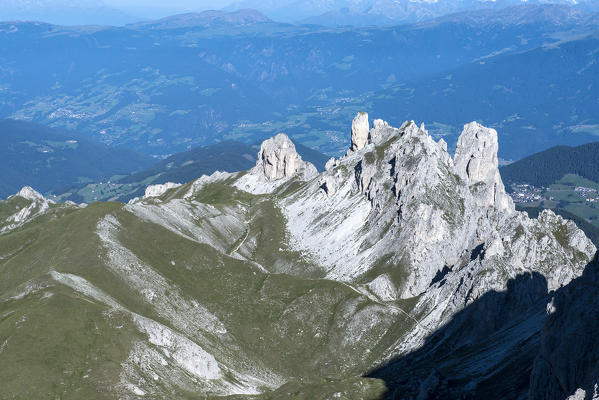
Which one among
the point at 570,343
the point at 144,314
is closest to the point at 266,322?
the point at 144,314

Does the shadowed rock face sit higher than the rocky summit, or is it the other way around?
the shadowed rock face

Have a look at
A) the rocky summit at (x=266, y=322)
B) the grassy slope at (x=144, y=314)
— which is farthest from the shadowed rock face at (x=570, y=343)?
the grassy slope at (x=144, y=314)

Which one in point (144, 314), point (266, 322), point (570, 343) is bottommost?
point (266, 322)

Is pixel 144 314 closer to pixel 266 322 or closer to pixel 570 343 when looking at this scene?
pixel 266 322

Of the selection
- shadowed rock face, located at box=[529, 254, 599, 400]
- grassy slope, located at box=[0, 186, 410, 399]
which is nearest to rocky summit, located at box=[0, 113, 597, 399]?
shadowed rock face, located at box=[529, 254, 599, 400]

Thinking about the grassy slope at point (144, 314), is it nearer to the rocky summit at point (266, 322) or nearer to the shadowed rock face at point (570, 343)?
the rocky summit at point (266, 322)

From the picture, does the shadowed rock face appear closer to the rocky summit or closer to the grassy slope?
the rocky summit

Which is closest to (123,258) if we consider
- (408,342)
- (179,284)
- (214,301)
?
(179,284)

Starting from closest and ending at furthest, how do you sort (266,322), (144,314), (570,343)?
1. (570,343)
2. (144,314)
3. (266,322)

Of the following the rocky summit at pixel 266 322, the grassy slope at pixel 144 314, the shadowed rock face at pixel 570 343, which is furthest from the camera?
the grassy slope at pixel 144 314

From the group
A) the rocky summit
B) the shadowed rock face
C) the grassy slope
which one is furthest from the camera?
the grassy slope

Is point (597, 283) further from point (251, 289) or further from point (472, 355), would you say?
point (251, 289)
